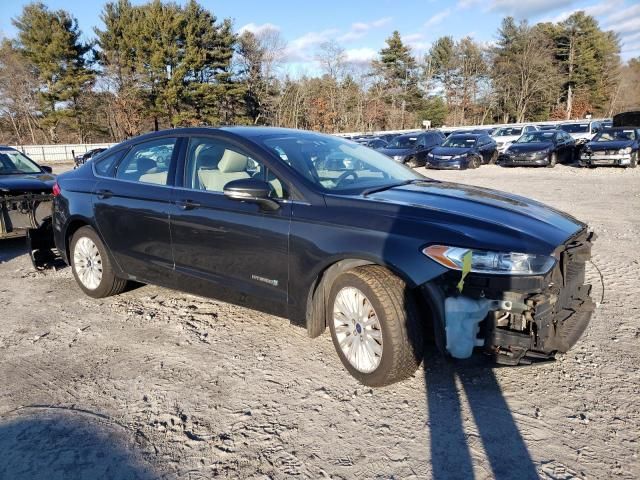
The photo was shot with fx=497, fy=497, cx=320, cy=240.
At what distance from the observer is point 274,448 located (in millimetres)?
2633

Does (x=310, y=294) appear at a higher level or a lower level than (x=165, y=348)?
higher

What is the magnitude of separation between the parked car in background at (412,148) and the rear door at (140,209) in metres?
17.2

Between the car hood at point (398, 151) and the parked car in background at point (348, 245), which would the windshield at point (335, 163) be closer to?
the parked car in background at point (348, 245)

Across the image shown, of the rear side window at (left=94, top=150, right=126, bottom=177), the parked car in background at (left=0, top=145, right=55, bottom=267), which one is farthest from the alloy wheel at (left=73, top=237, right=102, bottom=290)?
the parked car in background at (left=0, top=145, right=55, bottom=267)

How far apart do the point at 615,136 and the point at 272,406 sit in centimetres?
2061

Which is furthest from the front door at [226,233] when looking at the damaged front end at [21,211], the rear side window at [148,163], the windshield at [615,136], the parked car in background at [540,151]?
the windshield at [615,136]

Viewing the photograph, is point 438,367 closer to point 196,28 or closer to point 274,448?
point 274,448

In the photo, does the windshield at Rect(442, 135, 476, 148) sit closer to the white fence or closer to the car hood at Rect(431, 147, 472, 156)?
the car hood at Rect(431, 147, 472, 156)

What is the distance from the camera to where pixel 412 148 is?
880 inches

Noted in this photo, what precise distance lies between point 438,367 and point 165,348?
2.07m

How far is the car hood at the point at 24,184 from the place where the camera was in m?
6.83

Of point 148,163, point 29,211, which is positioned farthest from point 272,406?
point 29,211

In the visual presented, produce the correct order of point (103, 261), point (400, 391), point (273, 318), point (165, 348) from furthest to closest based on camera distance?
point (103, 261) → point (273, 318) → point (165, 348) → point (400, 391)

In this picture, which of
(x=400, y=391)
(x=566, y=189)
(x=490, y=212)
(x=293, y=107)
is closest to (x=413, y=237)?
(x=490, y=212)
